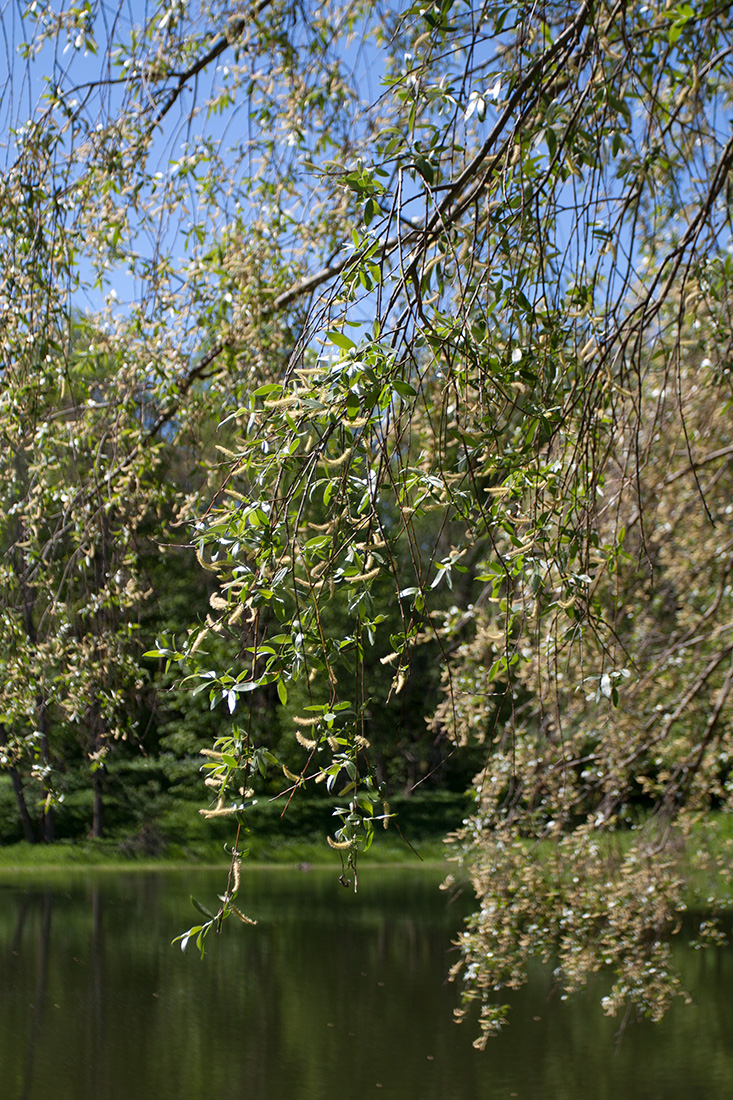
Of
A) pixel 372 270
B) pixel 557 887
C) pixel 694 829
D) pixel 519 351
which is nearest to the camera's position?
pixel 372 270

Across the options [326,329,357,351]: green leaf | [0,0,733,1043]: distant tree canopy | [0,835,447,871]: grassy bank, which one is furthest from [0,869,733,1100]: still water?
[326,329,357,351]: green leaf

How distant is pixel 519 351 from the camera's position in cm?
218

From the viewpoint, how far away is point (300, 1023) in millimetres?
8094

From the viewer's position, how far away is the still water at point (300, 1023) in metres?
6.67

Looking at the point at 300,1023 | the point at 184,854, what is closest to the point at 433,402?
the point at 300,1023

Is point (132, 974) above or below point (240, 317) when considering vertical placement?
below

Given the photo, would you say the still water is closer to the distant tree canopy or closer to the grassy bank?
the distant tree canopy

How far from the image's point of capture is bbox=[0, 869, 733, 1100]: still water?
6668 millimetres

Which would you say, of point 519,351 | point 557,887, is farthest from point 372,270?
point 557,887

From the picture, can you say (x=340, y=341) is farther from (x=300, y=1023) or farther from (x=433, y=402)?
(x=300, y=1023)

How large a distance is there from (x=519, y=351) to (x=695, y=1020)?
24.5 ft

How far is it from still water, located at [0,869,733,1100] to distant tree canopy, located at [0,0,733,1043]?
7.54 ft

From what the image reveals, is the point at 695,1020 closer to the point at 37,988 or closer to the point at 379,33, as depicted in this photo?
the point at 37,988

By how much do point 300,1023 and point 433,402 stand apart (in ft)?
21.3
